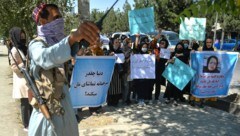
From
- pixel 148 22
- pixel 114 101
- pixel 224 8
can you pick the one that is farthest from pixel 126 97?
pixel 224 8

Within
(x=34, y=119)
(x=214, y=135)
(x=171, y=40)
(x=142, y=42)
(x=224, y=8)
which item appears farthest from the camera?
(x=171, y=40)

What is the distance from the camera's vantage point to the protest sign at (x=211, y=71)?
25.8 ft

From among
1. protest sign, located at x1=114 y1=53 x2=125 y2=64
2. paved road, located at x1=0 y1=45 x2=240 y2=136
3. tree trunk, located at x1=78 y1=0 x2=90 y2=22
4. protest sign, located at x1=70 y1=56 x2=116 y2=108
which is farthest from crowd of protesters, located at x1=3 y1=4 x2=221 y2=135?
tree trunk, located at x1=78 y1=0 x2=90 y2=22

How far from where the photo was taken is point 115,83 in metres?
8.20

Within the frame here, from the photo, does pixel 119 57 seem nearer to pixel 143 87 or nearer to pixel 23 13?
pixel 143 87

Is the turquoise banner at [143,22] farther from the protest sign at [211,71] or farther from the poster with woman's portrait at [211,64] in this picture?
the poster with woman's portrait at [211,64]

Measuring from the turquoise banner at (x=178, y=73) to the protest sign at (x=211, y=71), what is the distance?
0.16 m

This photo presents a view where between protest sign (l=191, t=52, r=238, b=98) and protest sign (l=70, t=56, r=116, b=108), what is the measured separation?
212 cm

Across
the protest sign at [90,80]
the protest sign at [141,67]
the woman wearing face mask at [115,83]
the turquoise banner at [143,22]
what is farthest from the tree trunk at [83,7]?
the turquoise banner at [143,22]

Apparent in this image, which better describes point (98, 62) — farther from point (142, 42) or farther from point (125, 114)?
point (142, 42)

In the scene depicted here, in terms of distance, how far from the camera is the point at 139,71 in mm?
8234

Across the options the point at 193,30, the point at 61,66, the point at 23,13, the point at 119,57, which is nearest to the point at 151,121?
the point at 119,57

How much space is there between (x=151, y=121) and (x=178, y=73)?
6.14ft

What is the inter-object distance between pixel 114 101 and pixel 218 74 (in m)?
2.45
